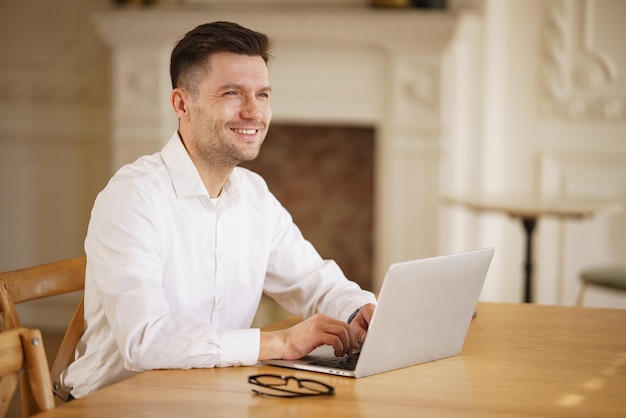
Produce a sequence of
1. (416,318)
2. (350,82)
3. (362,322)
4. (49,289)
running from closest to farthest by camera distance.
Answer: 1. (416,318)
2. (362,322)
3. (49,289)
4. (350,82)

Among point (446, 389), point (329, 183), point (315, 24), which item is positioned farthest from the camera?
point (329, 183)

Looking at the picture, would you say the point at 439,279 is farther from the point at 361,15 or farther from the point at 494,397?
the point at 361,15

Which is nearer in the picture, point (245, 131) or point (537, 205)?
point (245, 131)

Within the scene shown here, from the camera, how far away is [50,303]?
5.18 meters

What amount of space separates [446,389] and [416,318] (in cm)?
15

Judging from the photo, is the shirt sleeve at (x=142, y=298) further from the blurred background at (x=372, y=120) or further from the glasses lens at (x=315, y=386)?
the blurred background at (x=372, y=120)

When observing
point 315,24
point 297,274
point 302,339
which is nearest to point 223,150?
point 297,274

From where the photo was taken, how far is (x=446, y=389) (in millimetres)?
1513

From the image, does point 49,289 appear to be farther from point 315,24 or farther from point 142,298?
point 315,24

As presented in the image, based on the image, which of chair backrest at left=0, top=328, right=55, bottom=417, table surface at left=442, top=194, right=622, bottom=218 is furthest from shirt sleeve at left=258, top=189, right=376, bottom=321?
table surface at left=442, top=194, right=622, bottom=218

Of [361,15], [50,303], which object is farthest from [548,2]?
[50,303]

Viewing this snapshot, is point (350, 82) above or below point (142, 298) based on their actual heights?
above

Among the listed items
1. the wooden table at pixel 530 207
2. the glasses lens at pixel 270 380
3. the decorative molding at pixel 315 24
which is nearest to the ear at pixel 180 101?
the glasses lens at pixel 270 380

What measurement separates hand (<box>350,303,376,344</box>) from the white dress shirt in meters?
0.08
